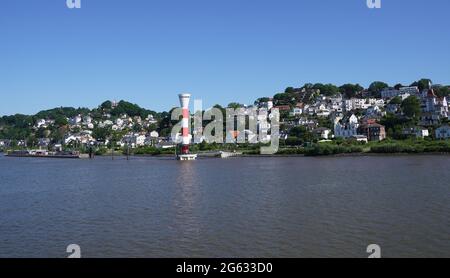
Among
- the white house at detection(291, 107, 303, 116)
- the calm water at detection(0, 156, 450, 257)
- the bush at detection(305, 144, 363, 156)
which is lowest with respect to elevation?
the calm water at detection(0, 156, 450, 257)

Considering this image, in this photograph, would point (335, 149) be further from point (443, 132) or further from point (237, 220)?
point (237, 220)

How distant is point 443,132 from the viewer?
46688 millimetres

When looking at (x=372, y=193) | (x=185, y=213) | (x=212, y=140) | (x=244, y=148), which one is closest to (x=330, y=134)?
(x=244, y=148)

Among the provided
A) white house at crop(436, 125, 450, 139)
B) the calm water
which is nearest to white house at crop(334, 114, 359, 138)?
white house at crop(436, 125, 450, 139)

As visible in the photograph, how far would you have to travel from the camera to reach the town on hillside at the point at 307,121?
52.8 m

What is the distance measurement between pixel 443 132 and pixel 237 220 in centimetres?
4070

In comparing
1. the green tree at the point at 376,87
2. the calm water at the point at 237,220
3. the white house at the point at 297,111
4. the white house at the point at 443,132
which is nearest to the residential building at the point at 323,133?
the white house at the point at 443,132

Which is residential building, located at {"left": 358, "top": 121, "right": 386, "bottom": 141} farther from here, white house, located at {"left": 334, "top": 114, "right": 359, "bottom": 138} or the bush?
the bush

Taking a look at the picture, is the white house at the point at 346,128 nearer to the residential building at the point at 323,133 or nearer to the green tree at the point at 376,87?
the residential building at the point at 323,133

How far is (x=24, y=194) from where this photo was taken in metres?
19.6

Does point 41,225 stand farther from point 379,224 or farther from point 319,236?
point 379,224

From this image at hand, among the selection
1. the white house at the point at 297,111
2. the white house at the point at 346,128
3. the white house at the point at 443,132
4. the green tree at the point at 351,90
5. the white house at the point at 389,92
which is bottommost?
the white house at the point at 443,132

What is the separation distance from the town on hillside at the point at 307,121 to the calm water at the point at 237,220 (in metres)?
31.6

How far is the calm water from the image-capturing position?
31.2 ft
